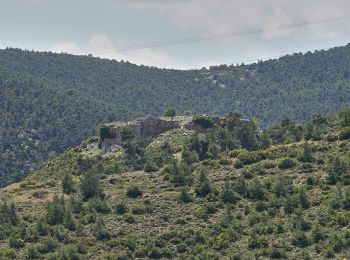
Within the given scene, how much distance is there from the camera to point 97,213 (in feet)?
475

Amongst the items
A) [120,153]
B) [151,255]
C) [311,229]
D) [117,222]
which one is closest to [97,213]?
[117,222]

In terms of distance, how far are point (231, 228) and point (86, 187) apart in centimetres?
2866

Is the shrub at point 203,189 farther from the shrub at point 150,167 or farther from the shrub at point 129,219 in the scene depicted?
the shrub at point 150,167

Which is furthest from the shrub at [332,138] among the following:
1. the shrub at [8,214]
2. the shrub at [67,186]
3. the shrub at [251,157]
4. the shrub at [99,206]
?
the shrub at [8,214]

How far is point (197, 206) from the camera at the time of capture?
145125mm

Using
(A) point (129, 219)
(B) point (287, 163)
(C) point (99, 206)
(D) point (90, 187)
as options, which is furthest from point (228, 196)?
(D) point (90, 187)

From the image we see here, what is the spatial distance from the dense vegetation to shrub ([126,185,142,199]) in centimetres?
18

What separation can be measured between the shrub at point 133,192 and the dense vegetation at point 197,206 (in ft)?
0.61

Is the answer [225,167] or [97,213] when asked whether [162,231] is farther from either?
[225,167]

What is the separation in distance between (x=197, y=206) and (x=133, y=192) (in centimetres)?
1113

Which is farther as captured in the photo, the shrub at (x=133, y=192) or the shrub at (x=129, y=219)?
the shrub at (x=133, y=192)

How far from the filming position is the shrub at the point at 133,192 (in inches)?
5965

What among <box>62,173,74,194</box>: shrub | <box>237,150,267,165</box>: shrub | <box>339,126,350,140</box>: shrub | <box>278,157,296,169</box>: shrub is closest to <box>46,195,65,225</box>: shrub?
<box>62,173,74,194</box>: shrub

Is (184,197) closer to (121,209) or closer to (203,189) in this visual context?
(203,189)
